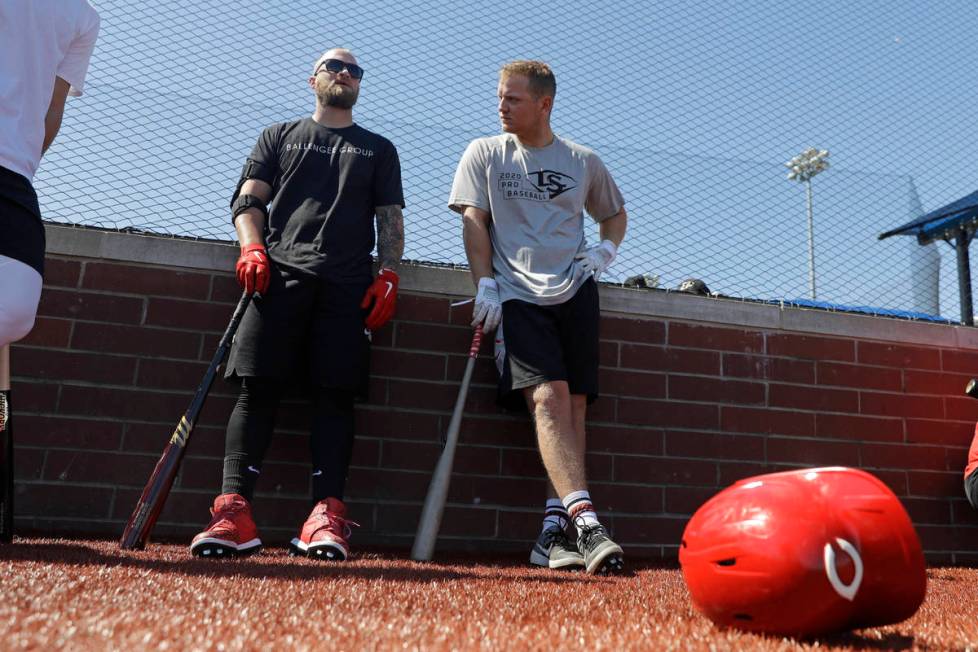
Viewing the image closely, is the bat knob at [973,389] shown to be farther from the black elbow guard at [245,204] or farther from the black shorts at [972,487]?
the black elbow guard at [245,204]

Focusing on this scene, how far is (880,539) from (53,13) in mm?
2206

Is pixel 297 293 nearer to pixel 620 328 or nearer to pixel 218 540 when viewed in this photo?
pixel 218 540

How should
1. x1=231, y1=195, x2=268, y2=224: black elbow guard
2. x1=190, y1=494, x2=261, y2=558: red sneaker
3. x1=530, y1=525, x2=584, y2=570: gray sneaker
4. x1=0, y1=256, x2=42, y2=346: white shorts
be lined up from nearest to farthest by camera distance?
x1=0, y1=256, x2=42, y2=346: white shorts
x1=190, y1=494, x2=261, y2=558: red sneaker
x1=530, y1=525, x2=584, y2=570: gray sneaker
x1=231, y1=195, x2=268, y2=224: black elbow guard

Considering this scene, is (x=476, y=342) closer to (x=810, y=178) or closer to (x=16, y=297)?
(x=16, y=297)

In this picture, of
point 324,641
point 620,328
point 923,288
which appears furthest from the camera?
point 923,288

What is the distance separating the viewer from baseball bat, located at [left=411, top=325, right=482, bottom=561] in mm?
2932

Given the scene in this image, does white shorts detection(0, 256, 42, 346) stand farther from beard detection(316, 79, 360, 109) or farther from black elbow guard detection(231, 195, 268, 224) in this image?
beard detection(316, 79, 360, 109)

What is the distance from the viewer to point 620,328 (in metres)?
3.84

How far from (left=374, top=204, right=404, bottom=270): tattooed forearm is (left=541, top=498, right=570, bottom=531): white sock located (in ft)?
3.81

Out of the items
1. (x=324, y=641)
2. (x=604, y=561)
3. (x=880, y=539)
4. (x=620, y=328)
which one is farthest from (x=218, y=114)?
(x=880, y=539)

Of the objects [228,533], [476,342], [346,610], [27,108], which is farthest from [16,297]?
[476,342]

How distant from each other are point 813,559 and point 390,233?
2271mm

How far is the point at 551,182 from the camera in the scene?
132 inches

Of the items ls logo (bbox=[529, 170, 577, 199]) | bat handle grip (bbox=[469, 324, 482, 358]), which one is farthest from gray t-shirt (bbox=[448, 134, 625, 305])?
bat handle grip (bbox=[469, 324, 482, 358])
